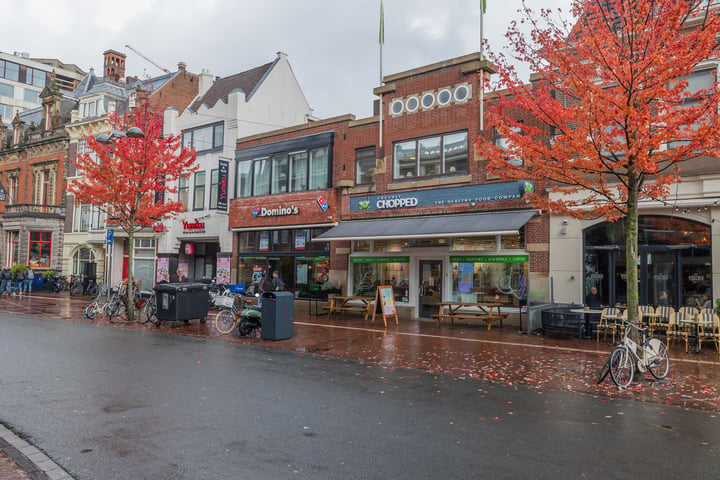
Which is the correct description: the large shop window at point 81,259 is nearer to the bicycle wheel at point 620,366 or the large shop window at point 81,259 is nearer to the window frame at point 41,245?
the window frame at point 41,245

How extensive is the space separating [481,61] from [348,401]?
13.6m

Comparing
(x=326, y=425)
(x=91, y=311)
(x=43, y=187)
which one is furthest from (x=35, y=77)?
(x=326, y=425)

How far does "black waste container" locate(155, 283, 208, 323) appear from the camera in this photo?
15.5m

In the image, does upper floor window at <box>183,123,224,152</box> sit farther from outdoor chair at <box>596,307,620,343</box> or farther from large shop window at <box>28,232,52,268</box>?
outdoor chair at <box>596,307,620,343</box>

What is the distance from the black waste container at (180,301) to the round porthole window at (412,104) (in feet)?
31.9

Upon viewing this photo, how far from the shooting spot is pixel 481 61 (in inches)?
675

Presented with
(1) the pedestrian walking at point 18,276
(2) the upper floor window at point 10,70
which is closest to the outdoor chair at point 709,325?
(1) the pedestrian walking at point 18,276

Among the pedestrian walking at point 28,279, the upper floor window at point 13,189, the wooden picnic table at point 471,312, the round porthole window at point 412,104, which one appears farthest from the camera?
the upper floor window at point 13,189

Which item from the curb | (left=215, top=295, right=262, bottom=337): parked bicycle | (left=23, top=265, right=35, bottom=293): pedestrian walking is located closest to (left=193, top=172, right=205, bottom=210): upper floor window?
(left=23, top=265, right=35, bottom=293): pedestrian walking

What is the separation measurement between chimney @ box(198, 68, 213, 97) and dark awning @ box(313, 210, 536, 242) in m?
15.2

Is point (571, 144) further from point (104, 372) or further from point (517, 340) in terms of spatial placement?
point (104, 372)

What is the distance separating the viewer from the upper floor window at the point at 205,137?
25875mm

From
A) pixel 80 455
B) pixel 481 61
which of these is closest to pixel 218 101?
pixel 481 61

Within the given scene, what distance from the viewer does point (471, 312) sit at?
54.6ft
